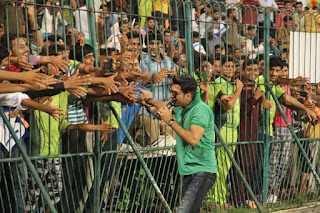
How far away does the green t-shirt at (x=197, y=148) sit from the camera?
8023mm

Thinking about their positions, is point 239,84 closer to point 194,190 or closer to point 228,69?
point 228,69

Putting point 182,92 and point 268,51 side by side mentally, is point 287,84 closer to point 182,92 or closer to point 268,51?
point 268,51

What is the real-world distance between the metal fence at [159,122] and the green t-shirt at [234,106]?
0.05 ft

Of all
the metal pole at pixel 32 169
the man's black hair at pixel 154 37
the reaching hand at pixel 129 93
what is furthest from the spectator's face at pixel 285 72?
the metal pole at pixel 32 169

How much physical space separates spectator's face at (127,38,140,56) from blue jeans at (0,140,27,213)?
183 centimetres

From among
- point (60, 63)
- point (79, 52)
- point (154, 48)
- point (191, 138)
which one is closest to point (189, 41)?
point (154, 48)

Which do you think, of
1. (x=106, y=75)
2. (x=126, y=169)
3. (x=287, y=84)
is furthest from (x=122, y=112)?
(x=287, y=84)

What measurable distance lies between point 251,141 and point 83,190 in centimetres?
302

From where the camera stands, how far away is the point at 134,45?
378 inches

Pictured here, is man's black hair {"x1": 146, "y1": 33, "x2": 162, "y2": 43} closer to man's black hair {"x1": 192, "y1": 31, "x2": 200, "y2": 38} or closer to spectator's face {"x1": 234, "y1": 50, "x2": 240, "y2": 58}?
man's black hair {"x1": 192, "y1": 31, "x2": 200, "y2": 38}

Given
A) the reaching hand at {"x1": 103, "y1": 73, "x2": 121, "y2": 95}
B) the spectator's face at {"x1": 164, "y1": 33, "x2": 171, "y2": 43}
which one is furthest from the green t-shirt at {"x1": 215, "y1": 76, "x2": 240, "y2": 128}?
the reaching hand at {"x1": 103, "y1": 73, "x2": 121, "y2": 95}

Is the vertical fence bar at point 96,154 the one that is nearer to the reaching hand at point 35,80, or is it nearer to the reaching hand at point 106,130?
the reaching hand at point 106,130

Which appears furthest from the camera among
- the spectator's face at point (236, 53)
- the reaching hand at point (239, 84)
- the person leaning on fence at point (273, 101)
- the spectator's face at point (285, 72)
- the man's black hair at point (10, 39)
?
the spectator's face at point (285, 72)

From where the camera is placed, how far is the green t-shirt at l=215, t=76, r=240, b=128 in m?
10.5
